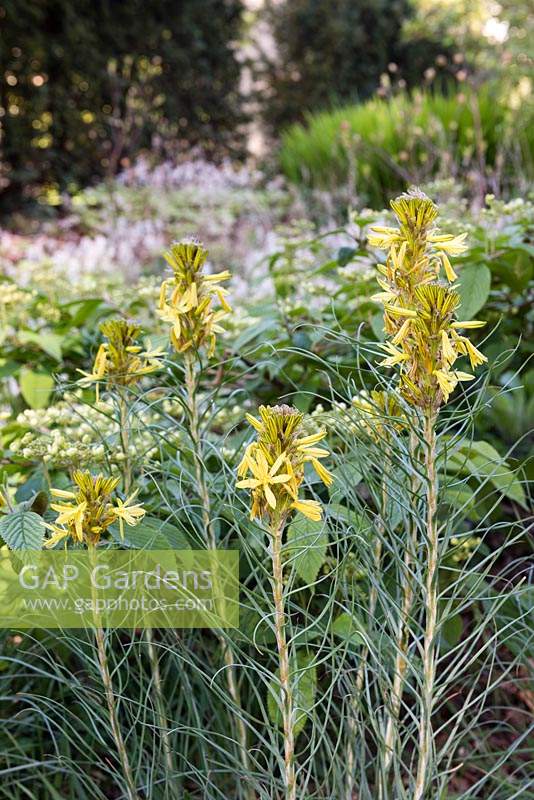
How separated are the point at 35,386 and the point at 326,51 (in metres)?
8.94

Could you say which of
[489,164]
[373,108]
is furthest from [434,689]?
[373,108]

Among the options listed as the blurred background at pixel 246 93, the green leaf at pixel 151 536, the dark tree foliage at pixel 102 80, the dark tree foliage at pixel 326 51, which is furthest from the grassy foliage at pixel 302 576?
the dark tree foliage at pixel 326 51

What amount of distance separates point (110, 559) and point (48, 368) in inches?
33.7

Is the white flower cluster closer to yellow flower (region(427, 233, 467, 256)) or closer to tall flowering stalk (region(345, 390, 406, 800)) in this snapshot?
tall flowering stalk (region(345, 390, 406, 800))

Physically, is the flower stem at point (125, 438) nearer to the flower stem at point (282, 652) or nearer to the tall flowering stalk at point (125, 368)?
the tall flowering stalk at point (125, 368)

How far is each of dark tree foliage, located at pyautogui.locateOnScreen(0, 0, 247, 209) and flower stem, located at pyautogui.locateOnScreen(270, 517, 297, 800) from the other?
6.32m

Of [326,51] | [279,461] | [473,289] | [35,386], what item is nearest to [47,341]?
[35,386]

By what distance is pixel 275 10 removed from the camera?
9797mm

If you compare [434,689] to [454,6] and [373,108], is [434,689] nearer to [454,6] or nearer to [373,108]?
[373,108]

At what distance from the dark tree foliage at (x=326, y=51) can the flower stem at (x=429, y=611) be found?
30.8ft

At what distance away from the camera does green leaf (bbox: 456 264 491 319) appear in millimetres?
1542

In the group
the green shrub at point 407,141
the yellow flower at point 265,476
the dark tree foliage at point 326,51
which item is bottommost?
the yellow flower at point 265,476

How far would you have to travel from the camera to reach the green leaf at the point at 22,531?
3.06ft

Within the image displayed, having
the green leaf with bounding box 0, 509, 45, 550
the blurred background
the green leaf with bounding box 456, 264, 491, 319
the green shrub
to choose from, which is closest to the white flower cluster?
the green leaf with bounding box 0, 509, 45, 550
